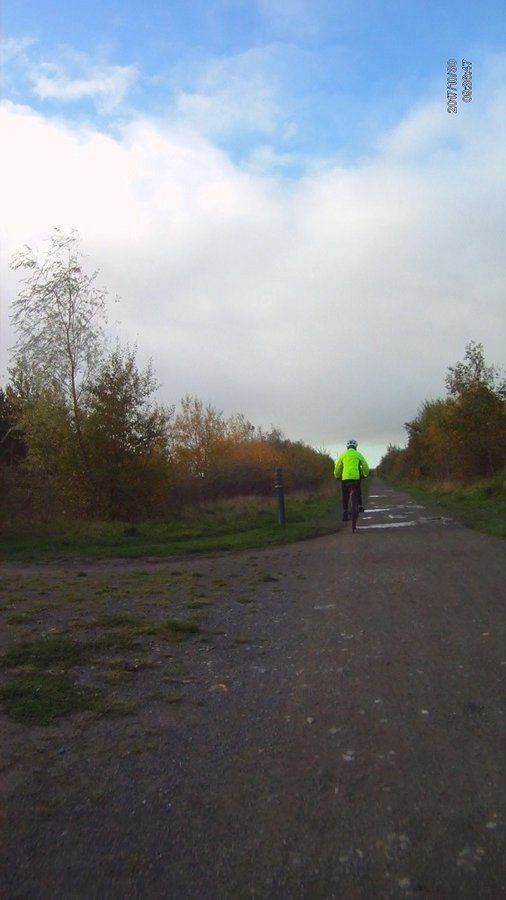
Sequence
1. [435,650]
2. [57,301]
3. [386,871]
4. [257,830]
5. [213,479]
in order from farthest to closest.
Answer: [213,479] → [57,301] → [435,650] → [257,830] → [386,871]

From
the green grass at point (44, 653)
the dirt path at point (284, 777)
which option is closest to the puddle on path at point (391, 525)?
the dirt path at point (284, 777)

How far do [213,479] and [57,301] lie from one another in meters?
17.9

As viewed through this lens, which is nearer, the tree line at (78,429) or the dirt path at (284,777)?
the dirt path at (284,777)

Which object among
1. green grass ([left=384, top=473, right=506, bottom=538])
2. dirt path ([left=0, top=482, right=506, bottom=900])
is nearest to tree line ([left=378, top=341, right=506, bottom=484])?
green grass ([left=384, top=473, right=506, bottom=538])

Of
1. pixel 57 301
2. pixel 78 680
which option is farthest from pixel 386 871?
pixel 57 301

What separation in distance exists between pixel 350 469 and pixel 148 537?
5.08m

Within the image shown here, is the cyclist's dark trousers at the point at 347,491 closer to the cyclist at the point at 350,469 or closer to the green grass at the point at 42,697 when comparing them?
the cyclist at the point at 350,469

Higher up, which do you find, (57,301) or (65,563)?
(57,301)

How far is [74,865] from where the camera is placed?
8.75ft

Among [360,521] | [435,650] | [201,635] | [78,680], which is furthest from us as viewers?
[360,521]

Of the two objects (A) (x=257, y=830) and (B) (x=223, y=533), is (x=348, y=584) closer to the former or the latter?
(A) (x=257, y=830)

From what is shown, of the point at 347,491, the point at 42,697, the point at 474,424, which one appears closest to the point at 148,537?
the point at 347,491

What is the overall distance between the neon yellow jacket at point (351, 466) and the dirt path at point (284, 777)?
953 centimetres

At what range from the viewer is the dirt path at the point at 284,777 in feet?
8.53
